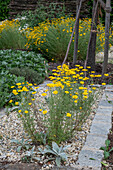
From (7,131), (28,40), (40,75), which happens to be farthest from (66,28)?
(7,131)

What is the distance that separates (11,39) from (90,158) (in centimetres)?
615

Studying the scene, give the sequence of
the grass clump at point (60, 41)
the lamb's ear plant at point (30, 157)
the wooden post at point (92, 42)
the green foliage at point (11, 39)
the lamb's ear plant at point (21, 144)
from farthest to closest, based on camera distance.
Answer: the green foliage at point (11, 39) < the grass clump at point (60, 41) < the wooden post at point (92, 42) < the lamb's ear plant at point (21, 144) < the lamb's ear plant at point (30, 157)

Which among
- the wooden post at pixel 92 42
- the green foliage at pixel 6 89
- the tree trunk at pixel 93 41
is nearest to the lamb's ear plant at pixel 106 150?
the green foliage at pixel 6 89

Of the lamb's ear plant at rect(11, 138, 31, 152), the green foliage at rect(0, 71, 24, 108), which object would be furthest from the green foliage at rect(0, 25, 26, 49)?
the lamb's ear plant at rect(11, 138, 31, 152)

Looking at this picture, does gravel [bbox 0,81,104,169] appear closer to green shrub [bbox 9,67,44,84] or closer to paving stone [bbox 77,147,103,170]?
paving stone [bbox 77,147,103,170]

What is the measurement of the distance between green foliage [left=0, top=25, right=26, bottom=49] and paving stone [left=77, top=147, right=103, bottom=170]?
5.91 m

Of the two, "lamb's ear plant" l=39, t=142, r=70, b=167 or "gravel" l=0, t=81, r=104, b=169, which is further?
"gravel" l=0, t=81, r=104, b=169

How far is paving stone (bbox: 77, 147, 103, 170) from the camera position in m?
2.12

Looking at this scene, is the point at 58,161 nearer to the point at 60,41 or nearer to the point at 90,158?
the point at 90,158

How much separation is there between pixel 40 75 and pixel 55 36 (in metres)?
1.81

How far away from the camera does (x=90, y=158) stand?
2201 mm

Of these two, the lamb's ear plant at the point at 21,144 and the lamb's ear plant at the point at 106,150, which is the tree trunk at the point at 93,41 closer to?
the lamb's ear plant at the point at 106,150

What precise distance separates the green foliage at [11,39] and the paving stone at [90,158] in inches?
233

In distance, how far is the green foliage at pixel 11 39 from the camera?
298 inches
